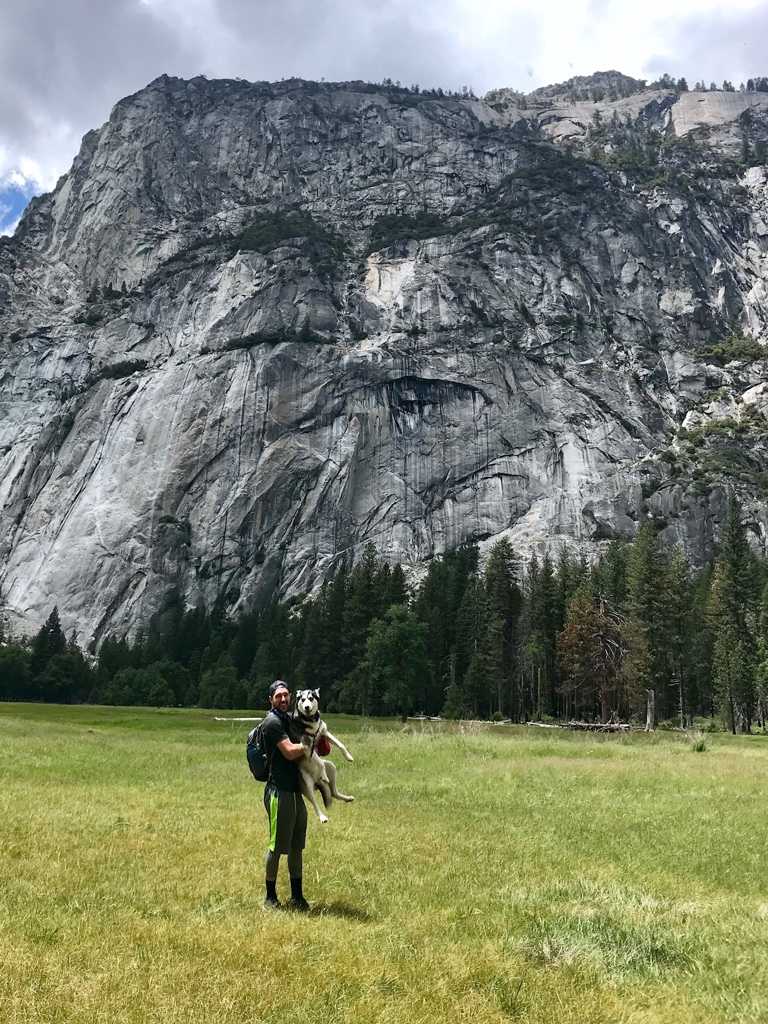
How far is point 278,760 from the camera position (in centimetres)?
1015

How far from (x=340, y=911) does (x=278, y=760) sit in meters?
2.05

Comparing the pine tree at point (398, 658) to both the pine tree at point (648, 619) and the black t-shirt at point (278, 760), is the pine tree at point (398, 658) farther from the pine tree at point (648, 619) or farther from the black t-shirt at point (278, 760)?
the black t-shirt at point (278, 760)

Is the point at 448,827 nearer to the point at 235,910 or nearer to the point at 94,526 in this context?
the point at 235,910

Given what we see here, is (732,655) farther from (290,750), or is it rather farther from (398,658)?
(290,750)

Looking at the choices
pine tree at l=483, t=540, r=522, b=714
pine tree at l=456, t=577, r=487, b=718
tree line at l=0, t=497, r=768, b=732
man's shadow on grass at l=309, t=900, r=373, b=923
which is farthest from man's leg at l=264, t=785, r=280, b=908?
pine tree at l=456, t=577, r=487, b=718

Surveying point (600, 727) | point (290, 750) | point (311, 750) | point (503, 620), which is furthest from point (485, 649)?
point (290, 750)

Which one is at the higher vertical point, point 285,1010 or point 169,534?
point 169,534

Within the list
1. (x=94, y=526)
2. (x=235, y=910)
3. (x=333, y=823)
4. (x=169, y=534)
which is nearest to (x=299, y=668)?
(x=169, y=534)

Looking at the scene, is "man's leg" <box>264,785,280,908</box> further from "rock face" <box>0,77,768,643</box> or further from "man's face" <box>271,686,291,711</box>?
"rock face" <box>0,77,768,643</box>

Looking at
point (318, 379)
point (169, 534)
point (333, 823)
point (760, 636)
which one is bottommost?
point (333, 823)

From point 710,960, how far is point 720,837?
26.4 feet

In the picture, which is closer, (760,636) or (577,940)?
(577,940)

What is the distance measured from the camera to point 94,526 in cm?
12544

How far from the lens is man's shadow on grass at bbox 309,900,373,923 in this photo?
360 inches
